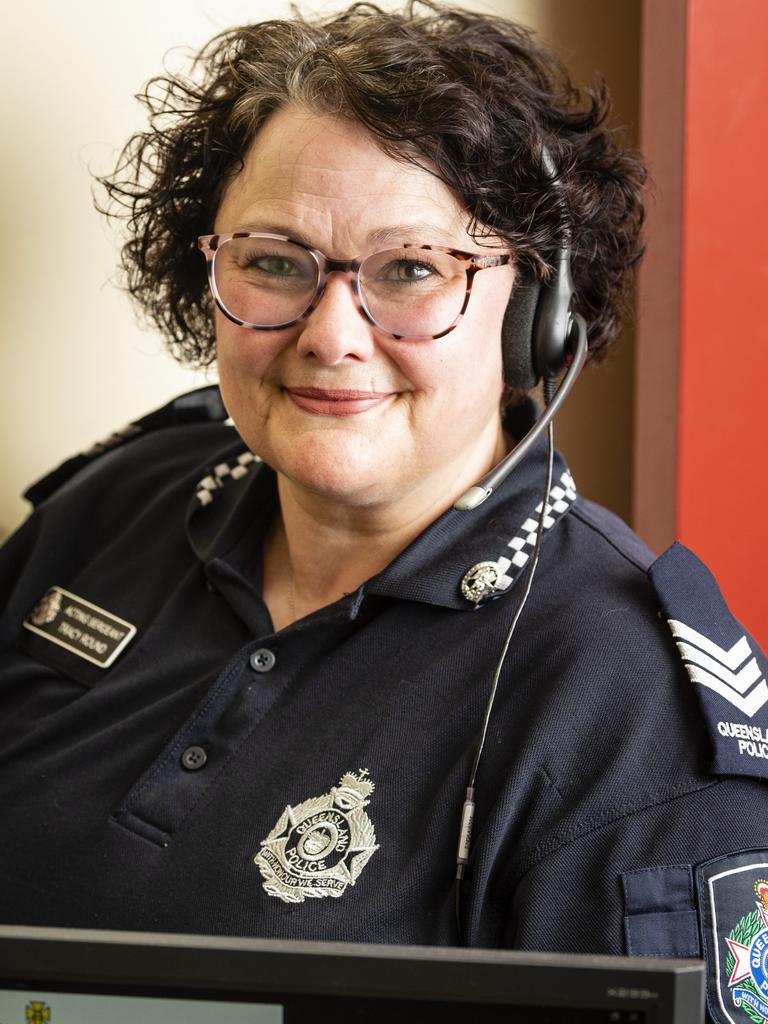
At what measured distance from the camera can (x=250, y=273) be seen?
1.22 meters

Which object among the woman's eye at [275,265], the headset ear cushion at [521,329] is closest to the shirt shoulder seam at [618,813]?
the headset ear cushion at [521,329]

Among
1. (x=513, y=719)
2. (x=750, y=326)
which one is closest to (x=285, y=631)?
(x=513, y=719)

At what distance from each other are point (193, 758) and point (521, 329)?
1.77 feet

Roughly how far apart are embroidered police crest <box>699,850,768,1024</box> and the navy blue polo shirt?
0.01 m

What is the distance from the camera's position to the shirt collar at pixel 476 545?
118 centimetres

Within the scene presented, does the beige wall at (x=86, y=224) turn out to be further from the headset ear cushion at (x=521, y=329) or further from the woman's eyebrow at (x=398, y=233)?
the woman's eyebrow at (x=398, y=233)

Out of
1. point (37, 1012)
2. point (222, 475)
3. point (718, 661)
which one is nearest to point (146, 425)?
point (222, 475)

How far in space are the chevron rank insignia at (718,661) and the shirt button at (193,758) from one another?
0.47 meters

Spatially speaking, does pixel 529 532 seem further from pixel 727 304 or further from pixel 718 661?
pixel 727 304

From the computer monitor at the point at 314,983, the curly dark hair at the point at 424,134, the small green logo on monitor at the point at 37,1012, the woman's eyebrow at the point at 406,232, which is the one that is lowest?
the small green logo on monitor at the point at 37,1012

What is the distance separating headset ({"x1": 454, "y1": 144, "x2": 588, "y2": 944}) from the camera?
121cm

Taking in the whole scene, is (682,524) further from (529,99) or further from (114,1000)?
(114,1000)

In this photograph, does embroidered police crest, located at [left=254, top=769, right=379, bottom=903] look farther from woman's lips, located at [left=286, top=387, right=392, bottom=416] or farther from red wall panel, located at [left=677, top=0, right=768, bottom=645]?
red wall panel, located at [left=677, top=0, right=768, bottom=645]

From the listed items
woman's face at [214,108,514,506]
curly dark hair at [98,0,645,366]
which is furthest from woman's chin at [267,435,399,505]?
curly dark hair at [98,0,645,366]
